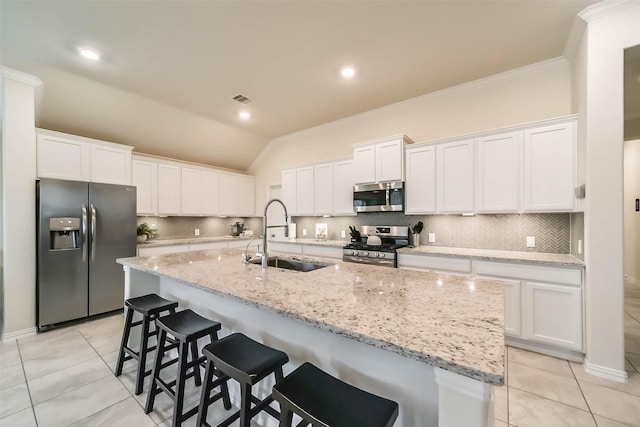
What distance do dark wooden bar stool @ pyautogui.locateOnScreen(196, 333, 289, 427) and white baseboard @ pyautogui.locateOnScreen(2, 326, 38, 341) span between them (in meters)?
3.07

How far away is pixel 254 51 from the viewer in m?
2.68

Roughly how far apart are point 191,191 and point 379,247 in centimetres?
378

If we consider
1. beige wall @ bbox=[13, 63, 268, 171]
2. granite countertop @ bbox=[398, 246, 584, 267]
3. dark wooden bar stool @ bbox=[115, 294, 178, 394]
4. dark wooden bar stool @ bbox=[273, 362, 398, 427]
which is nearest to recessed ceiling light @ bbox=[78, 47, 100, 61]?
beige wall @ bbox=[13, 63, 268, 171]

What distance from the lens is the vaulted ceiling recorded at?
2.15 meters

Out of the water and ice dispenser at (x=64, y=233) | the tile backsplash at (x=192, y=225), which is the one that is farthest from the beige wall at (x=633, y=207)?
the water and ice dispenser at (x=64, y=233)

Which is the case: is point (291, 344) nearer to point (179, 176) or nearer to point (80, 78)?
point (80, 78)

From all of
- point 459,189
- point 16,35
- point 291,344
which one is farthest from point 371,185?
point 16,35

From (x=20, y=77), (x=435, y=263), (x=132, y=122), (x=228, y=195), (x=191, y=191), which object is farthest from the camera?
(x=228, y=195)

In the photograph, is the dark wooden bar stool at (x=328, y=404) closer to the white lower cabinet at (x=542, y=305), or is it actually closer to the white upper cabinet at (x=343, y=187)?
the white lower cabinet at (x=542, y=305)

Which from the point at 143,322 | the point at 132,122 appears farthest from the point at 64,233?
the point at 143,322

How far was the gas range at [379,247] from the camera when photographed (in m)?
3.36

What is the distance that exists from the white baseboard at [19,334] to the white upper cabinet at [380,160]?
14.5ft

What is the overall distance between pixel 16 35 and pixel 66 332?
3.13m

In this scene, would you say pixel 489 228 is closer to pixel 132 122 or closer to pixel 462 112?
pixel 462 112
